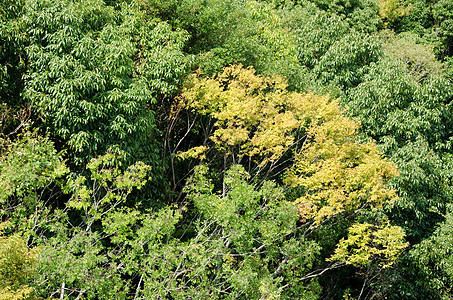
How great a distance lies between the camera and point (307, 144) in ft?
52.7

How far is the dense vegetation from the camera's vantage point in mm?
11242

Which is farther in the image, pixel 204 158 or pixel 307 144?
pixel 204 158

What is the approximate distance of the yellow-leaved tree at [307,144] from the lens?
47.6ft

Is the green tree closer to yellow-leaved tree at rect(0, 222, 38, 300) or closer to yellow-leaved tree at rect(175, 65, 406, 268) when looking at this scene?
yellow-leaved tree at rect(175, 65, 406, 268)

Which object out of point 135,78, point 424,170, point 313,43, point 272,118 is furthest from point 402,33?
point 135,78

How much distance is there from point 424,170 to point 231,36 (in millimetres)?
9663

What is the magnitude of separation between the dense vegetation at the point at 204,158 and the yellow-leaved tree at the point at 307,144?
0.09 m

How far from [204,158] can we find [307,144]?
409 centimetres

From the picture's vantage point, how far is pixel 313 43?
2262 centimetres

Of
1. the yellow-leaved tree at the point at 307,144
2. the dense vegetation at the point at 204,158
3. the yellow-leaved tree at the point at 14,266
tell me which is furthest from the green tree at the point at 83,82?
the yellow-leaved tree at the point at 14,266

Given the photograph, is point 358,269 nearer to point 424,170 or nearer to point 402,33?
point 424,170

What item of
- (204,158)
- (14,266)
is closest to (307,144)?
(204,158)

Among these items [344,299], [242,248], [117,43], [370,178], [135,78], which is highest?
[117,43]

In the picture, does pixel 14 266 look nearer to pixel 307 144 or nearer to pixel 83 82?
pixel 83 82
